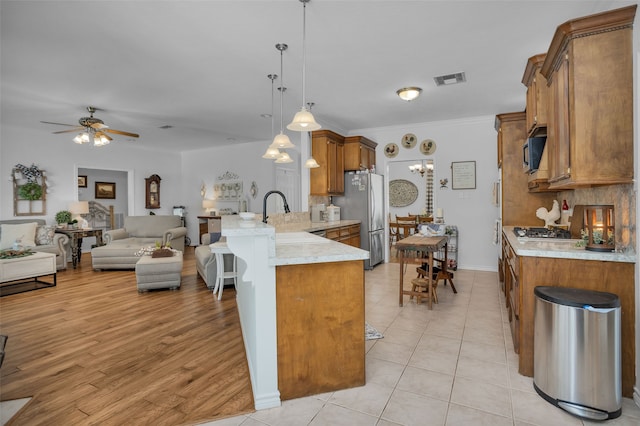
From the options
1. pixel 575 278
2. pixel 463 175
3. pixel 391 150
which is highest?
pixel 391 150

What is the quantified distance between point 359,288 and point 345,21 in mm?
2034

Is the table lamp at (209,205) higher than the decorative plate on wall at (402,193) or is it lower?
lower

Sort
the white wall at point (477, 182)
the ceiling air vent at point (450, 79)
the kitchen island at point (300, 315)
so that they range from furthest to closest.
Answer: the white wall at point (477, 182)
the ceiling air vent at point (450, 79)
the kitchen island at point (300, 315)

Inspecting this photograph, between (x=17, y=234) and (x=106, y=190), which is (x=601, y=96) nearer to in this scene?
(x=17, y=234)

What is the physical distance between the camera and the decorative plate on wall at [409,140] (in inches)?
236

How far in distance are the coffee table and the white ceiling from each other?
2.18 m

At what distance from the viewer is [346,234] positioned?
5.31 metres

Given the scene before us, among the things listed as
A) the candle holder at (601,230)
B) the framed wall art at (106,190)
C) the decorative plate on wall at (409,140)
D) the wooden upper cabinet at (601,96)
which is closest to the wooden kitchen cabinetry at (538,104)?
the wooden upper cabinet at (601,96)

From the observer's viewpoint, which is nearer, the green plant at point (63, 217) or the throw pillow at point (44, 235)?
the throw pillow at point (44, 235)

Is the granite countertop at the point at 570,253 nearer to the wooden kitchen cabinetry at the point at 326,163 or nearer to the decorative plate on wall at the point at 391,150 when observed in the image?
the wooden kitchen cabinetry at the point at 326,163

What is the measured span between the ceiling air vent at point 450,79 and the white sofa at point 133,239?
15.5ft

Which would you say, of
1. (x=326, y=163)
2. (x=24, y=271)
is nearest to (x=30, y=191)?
(x=24, y=271)

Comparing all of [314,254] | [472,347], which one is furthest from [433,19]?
[472,347]

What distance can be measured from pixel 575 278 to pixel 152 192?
8897 mm
